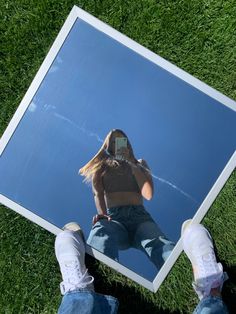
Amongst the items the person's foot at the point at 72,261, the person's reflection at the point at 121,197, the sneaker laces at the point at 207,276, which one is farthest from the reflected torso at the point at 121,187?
the sneaker laces at the point at 207,276

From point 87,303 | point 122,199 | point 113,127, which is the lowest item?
point 87,303

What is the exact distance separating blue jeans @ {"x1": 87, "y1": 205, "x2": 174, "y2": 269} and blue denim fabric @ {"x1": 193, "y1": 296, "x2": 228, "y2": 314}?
0.19 meters

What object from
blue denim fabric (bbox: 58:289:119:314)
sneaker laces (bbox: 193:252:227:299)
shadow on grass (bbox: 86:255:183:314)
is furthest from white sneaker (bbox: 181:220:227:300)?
blue denim fabric (bbox: 58:289:119:314)

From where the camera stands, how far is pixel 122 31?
1662 mm

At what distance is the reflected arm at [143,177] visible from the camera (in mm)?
1648

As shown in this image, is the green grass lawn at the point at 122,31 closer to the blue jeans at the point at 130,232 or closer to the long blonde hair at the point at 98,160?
the blue jeans at the point at 130,232

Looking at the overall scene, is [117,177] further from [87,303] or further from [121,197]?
[87,303]

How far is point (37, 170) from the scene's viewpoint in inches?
65.3

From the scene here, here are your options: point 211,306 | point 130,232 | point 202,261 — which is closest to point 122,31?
point 130,232

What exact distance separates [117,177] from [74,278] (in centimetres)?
31

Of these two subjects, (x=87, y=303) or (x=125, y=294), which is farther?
(x=125, y=294)

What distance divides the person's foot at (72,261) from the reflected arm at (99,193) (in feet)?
0.30

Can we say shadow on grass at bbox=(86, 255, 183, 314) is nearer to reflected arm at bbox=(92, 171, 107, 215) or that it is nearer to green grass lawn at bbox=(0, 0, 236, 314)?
green grass lawn at bbox=(0, 0, 236, 314)

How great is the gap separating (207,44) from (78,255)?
71cm
